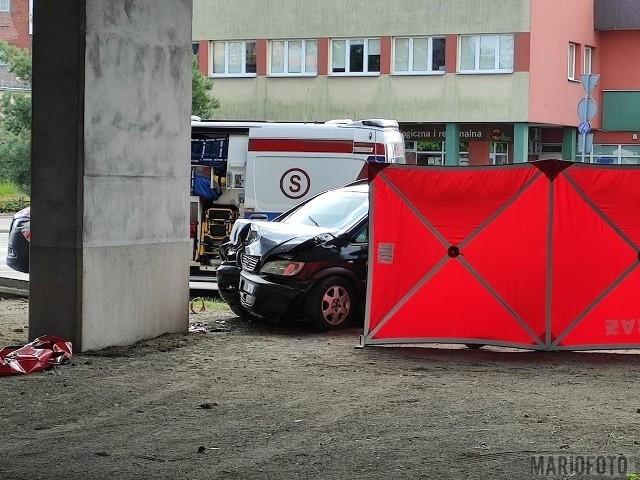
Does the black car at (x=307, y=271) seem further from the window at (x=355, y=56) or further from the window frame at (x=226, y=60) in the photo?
the window frame at (x=226, y=60)

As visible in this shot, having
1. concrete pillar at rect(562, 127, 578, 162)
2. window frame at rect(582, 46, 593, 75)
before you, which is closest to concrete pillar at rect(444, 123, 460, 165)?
concrete pillar at rect(562, 127, 578, 162)

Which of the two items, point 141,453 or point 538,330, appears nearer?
point 141,453

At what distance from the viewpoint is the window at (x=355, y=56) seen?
47.6 m

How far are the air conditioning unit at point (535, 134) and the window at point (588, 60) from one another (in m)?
2.96

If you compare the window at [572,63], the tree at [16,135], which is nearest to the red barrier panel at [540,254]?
the tree at [16,135]

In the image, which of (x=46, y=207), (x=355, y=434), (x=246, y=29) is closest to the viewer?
(x=355, y=434)

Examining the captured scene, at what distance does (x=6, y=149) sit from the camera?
43.5 metres

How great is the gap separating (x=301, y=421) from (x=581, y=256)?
477 centimetres

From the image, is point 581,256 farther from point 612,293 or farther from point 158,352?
point 158,352

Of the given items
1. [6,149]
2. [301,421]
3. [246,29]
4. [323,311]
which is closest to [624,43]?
[246,29]

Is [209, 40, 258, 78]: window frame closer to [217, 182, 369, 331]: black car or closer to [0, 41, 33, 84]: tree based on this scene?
[0, 41, 33, 84]: tree

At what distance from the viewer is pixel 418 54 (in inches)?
1859

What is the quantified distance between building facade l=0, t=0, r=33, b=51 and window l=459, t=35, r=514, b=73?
4032 centimetres

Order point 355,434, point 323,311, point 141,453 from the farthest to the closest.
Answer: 1. point 323,311
2. point 355,434
3. point 141,453
